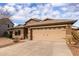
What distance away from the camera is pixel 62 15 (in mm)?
4785

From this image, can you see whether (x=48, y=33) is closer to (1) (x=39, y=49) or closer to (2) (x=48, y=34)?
(2) (x=48, y=34)

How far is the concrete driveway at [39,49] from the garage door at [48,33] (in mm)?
127

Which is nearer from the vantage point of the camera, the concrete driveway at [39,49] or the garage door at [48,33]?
the concrete driveway at [39,49]

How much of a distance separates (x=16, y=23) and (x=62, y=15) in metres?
1.17

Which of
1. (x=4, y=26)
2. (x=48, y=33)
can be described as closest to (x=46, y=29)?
(x=48, y=33)

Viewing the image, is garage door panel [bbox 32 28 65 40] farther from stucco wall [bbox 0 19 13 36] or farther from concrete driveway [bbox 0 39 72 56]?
stucco wall [bbox 0 19 13 36]

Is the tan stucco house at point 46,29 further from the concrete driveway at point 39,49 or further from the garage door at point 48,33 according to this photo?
the concrete driveway at point 39,49

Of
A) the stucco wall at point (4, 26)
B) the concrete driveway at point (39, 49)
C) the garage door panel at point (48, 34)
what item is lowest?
the concrete driveway at point (39, 49)

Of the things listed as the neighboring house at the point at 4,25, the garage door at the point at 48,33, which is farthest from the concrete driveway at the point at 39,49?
the neighboring house at the point at 4,25

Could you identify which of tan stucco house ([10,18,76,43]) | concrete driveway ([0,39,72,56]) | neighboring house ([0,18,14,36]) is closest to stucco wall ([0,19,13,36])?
neighboring house ([0,18,14,36])

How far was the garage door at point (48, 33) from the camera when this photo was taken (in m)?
4.92

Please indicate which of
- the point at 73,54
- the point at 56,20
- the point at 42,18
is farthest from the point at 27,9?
the point at 73,54

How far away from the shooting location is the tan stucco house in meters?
4.79

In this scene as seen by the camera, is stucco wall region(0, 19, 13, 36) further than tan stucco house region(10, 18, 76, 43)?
Yes
